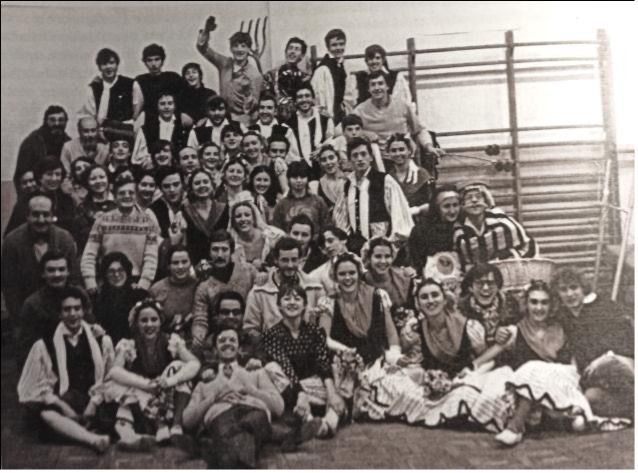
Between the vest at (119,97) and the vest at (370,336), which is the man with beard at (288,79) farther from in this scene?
the vest at (370,336)

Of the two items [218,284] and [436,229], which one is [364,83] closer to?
[436,229]

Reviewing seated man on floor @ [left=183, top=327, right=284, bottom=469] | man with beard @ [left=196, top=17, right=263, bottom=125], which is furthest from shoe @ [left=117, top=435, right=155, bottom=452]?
man with beard @ [left=196, top=17, right=263, bottom=125]

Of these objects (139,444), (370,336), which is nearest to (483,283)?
(370,336)

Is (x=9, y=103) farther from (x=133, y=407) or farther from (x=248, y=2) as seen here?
(x=133, y=407)

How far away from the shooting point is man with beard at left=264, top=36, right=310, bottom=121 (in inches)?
79.0

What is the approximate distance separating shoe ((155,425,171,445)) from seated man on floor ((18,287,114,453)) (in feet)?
0.50

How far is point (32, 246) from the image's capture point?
204 centimetres

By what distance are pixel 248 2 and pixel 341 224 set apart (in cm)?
73

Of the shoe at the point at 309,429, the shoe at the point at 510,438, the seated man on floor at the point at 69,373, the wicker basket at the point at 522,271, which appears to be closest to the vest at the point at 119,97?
the seated man on floor at the point at 69,373

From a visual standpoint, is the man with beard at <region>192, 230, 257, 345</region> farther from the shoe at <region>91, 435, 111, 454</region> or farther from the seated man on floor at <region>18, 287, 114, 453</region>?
the shoe at <region>91, 435, 111, 454</region>

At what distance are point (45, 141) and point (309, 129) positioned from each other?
801 millimetres

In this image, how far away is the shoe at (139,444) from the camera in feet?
6.57

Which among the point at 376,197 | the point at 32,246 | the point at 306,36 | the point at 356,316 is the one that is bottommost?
the point at 356,316

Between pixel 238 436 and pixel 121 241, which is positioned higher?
pixel 121 241
